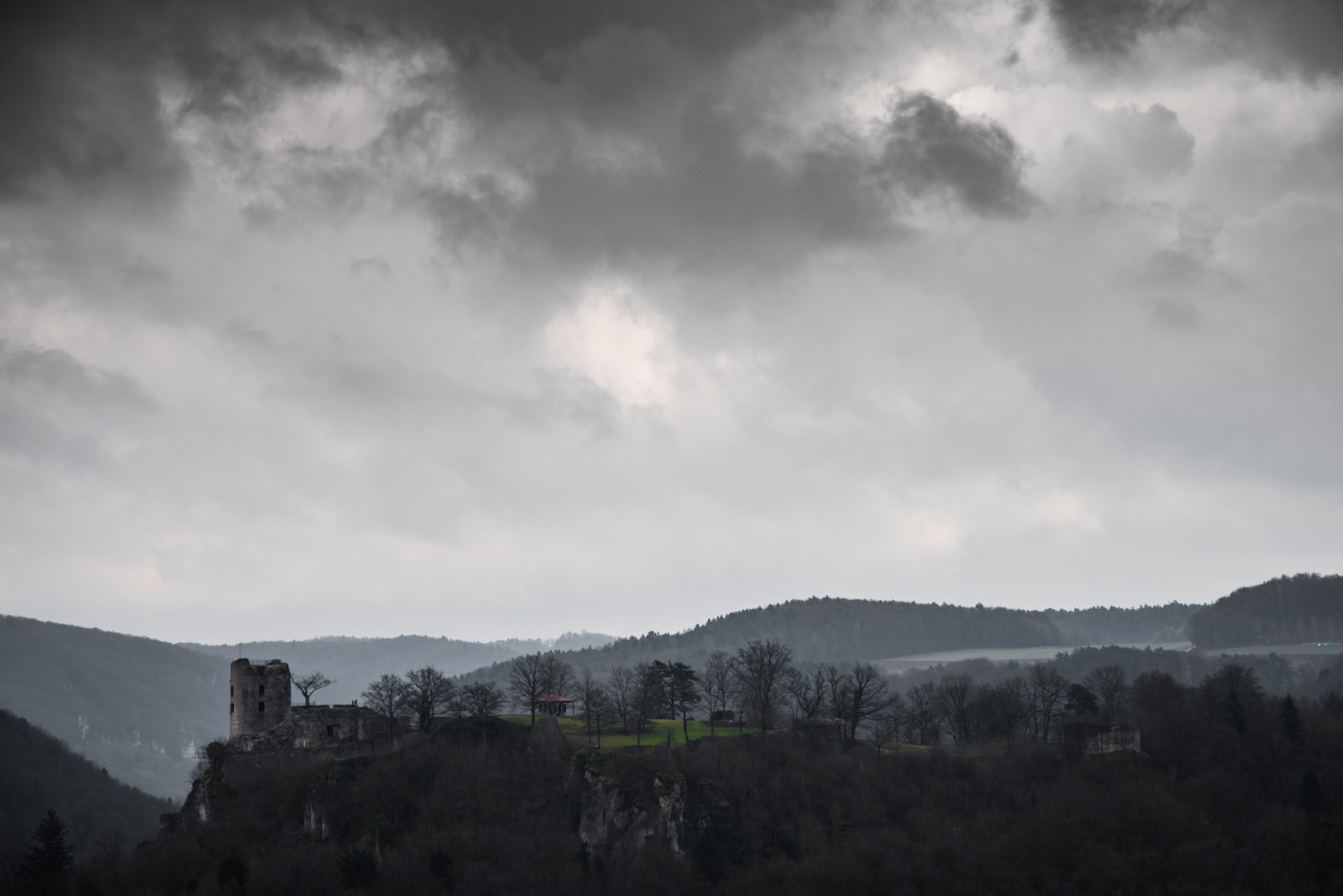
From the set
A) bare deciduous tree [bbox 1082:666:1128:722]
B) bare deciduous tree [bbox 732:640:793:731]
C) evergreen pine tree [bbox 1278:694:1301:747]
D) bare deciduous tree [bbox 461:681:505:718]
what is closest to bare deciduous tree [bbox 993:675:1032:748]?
bare deciduous tree [bbox 1082:666:1128:722]

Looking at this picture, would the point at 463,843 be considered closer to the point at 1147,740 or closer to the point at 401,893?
the point at 401,893

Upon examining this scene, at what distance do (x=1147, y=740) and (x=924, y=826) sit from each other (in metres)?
24.0

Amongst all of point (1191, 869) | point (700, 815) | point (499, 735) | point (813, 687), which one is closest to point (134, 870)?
point (499, 735)

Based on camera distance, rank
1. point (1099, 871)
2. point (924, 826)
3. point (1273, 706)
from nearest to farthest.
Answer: point (1099, 871)
point (924, 826)
point (1273, 706)

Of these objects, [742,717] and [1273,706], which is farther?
[1273,706]

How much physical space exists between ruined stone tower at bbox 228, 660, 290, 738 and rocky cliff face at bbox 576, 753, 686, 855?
25996 millimetres

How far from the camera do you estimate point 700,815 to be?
84.8 m

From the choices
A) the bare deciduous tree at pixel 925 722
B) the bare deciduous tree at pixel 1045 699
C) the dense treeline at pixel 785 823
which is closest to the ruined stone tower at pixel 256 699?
the dense treeline at pixel 785 823

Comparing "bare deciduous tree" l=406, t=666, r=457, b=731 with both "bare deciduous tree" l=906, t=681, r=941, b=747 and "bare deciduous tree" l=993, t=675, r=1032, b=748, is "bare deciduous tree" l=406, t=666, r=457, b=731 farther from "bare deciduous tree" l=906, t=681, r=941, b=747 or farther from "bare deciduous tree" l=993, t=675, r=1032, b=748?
"bare deciduous tree" l=993, t=675, r=1032, b=748

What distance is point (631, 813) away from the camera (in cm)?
8288

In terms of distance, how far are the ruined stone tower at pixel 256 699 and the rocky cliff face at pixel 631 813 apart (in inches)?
1023

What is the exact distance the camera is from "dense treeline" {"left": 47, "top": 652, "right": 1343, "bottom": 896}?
78.8 metres

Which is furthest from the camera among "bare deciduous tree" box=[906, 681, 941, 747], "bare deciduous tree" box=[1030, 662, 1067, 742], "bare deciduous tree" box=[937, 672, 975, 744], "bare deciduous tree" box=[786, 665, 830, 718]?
"bare deciduous tree" box=[906, 681, 941, 747]

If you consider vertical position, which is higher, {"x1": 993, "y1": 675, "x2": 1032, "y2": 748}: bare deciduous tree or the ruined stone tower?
the ruined stone tower
